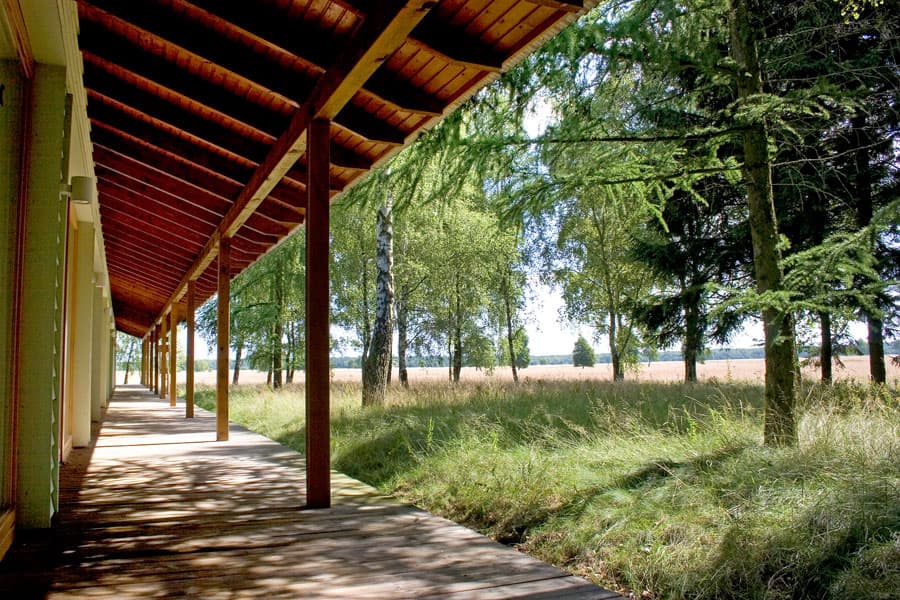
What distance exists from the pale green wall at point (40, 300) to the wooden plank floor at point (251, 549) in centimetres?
29

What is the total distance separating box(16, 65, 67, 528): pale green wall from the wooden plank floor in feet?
0.96

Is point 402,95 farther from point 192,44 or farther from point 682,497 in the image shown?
point 682,497

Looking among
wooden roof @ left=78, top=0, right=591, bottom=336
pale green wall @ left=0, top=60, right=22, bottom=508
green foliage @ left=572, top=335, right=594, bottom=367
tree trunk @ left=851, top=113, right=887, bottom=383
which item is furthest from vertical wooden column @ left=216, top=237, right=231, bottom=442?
green foliage @ left=572, top=335, right=594, bottom=367

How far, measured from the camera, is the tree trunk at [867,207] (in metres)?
10.2

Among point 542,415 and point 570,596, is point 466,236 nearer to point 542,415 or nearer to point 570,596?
point 542,415

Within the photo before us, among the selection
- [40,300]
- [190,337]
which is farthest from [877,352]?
[40,300]

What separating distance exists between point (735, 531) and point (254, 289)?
2268cm

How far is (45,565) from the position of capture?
3158 millimetres

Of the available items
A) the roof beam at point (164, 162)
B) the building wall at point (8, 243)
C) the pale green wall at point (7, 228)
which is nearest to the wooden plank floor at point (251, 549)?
the building wall at point (8, 243)

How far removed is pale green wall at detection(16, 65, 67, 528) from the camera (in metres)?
3.67

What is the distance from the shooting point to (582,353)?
47.8m

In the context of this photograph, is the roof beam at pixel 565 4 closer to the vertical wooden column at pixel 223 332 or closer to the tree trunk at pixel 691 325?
the vertical wooden column at pixel 223 332

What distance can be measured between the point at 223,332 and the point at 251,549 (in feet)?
16.4

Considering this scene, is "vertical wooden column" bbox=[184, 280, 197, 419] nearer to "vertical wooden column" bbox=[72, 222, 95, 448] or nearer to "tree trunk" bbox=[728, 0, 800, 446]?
"vertical wooden column" bbox=[72, 222, 95, 448]
